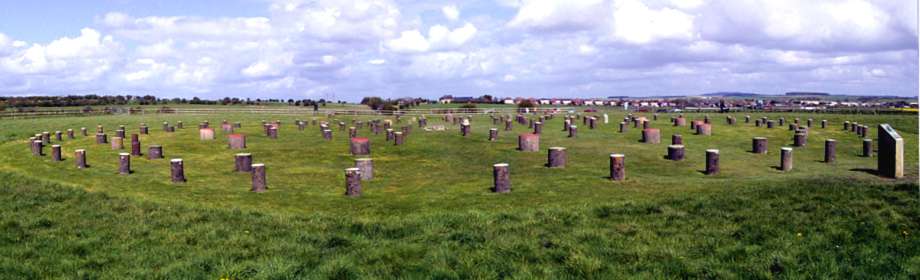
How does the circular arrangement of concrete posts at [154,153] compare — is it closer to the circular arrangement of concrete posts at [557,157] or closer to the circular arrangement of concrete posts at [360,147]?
the circular arrangement of concrete posts at [360,147]

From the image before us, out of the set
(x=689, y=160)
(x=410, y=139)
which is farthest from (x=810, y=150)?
(x=410, y=139)

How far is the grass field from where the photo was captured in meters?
8.81

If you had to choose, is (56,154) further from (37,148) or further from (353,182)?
(353,182)

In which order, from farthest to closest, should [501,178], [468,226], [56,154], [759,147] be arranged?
[759,147]
[56,154]
[501,178]
[468,226]

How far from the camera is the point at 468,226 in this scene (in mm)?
11430

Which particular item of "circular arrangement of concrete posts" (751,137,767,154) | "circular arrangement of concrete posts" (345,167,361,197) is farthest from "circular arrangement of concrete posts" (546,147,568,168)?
"circular arrangement of concrete posts" (751,137,767,154)

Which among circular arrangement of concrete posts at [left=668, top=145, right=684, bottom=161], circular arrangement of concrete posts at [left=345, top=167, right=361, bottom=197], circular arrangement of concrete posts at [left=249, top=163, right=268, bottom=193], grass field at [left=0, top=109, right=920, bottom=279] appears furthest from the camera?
circular arrangement of concrete posts at [left=668, top=145, right=684, bottom=161]

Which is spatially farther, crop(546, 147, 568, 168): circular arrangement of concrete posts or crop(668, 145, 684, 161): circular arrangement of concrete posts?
crop(668, 145, 684, 161): circular arrangement of concrete posts

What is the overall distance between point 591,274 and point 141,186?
13798mm

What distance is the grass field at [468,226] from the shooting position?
8812mm

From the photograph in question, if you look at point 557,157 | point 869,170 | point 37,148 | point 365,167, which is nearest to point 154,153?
point 37,148

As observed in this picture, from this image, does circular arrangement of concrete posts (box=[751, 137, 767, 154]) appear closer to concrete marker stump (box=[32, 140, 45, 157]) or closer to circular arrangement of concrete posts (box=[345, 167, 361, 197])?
circular arrangement of concrete posts (box=[345, 167, 361, 197])

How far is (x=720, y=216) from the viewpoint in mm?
11375

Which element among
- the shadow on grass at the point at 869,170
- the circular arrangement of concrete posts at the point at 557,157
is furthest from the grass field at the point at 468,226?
the circular arrangement of concrete posts at the point at 557,157
